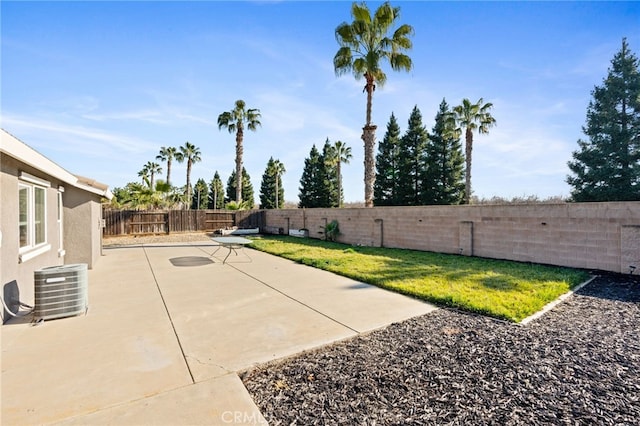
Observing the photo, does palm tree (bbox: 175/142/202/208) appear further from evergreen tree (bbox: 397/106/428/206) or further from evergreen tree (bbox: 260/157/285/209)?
evergreen tree (bbox: 397/106/428/206)

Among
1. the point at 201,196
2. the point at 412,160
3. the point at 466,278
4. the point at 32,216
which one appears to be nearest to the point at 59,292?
the point at 32,216

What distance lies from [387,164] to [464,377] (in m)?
29.5

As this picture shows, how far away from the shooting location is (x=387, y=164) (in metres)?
31.1

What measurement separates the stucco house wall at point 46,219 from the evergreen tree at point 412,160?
2469cm

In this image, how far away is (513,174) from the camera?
21188 mm

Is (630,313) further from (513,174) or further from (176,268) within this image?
(513,174)

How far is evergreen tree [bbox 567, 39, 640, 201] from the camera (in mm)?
19734

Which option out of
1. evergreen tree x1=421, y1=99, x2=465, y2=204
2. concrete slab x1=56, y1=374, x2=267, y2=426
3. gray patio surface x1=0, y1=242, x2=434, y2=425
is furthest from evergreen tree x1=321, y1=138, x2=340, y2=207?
concrete slab x1=56, y1=374, x2=267, y2=426

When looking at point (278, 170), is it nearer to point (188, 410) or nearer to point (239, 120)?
point (239, 120)

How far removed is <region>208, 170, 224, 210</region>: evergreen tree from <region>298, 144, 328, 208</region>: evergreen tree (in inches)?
648

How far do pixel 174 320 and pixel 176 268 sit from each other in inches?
183

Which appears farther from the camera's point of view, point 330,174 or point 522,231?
point 330,174

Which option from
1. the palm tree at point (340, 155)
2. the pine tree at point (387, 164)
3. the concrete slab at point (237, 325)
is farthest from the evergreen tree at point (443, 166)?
the concrete slab at point (237, 325)

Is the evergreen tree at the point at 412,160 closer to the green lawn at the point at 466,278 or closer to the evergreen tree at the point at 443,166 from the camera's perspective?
the evergreen tree at the point at 443,166
